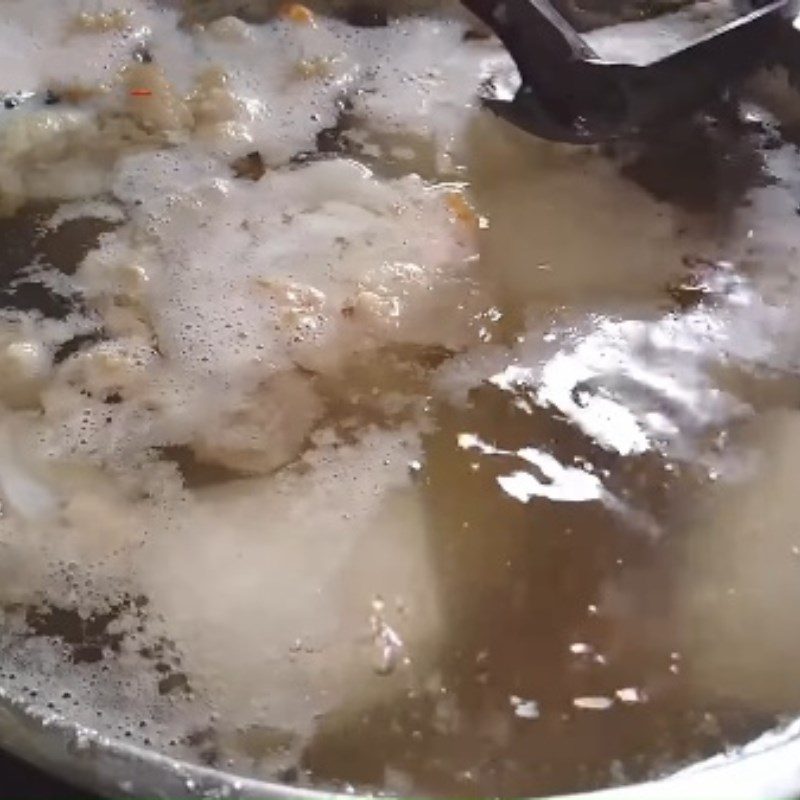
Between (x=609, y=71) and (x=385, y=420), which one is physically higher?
(x=609, y=71)

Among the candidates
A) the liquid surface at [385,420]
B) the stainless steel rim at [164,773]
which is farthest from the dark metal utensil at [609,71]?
the stainless steel rim at [164,773]

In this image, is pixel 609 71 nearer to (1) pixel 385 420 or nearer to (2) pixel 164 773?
(1) pixel 385 420

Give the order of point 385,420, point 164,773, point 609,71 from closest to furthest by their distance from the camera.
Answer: point 164,773 < point 385,420 < point 609,71

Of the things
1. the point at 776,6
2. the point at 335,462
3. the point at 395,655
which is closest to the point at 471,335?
the point at 335,462

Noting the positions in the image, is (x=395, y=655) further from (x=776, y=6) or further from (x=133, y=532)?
(x=776, y=6)

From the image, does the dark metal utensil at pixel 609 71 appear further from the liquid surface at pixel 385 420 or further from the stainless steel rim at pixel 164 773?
the stainless steel rim at pixel 164 773

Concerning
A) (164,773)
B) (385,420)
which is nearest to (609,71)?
(385,420)
